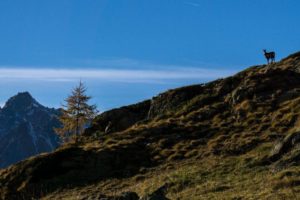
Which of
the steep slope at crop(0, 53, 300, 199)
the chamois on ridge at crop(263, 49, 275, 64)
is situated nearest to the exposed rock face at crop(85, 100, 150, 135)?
the steep slope at crop(0, 53, 300, 199)

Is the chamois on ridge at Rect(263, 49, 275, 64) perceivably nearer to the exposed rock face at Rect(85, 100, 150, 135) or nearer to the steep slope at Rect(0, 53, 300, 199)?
the steep slope at Rect(0, 53, 300, 199)

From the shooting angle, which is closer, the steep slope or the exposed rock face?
the steep slope

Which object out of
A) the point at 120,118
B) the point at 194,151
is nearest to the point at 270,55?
the point at 120,118

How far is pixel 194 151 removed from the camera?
46.6 m

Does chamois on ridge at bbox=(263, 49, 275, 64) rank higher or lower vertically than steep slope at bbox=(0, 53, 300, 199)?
higher

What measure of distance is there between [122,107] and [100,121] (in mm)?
3909

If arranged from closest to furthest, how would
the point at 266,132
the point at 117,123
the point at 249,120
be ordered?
the point at 266,132 < the point at 249,120 < the point at 117,123

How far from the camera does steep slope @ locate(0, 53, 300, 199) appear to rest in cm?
3212

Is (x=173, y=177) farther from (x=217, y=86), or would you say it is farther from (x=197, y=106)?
(x=217, y=86)

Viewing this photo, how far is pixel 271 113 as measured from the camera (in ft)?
173

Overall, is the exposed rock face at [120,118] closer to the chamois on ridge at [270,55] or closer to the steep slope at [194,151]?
the steep slope at [194,151]

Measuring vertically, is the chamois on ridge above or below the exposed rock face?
above

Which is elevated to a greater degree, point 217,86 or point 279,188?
point 217,86

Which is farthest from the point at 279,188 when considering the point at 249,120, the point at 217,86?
the point at 217,86
